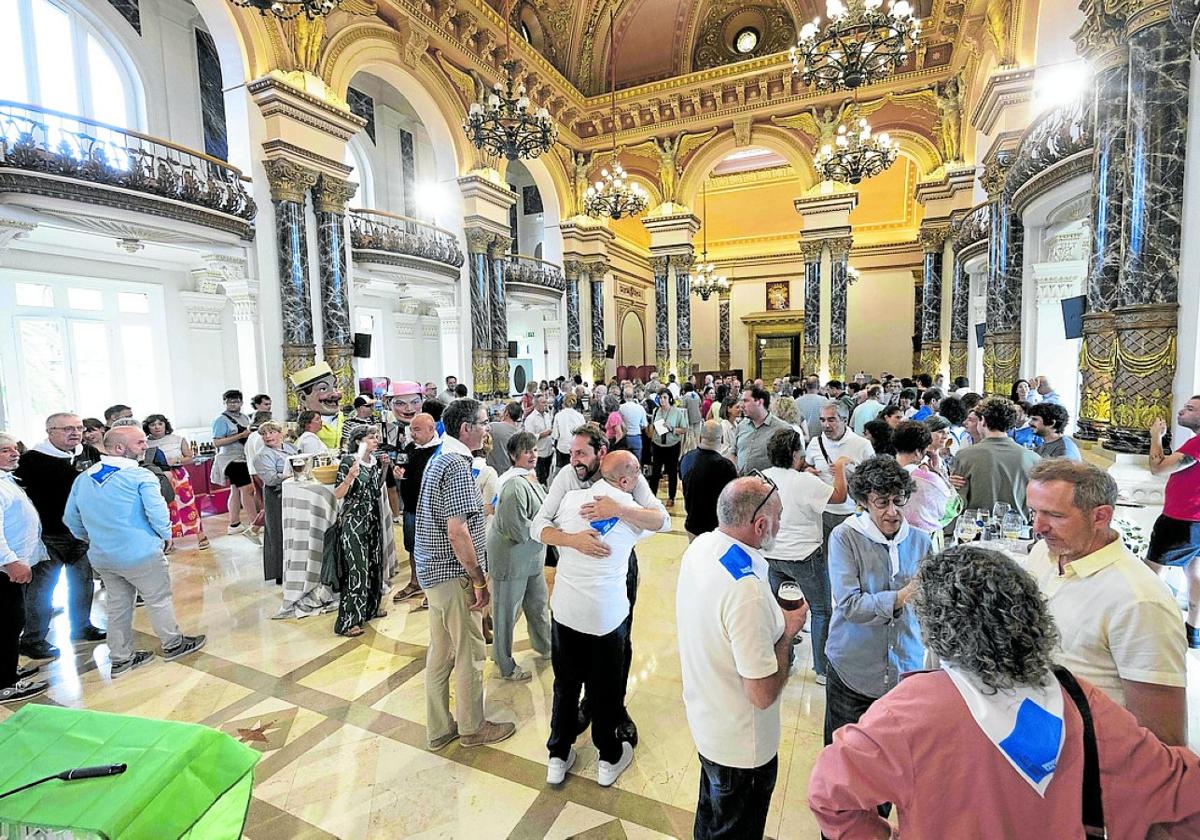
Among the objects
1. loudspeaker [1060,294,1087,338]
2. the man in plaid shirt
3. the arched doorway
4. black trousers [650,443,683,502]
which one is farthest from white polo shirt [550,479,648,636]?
the arched doorway

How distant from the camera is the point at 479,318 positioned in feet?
38.8

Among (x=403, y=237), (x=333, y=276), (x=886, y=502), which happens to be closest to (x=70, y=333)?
(x=333, y=276)

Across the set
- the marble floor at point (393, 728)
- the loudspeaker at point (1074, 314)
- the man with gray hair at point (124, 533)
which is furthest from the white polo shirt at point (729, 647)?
the loudspeaker at point (1074, 314)

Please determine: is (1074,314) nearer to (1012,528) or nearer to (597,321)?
(1012,528)

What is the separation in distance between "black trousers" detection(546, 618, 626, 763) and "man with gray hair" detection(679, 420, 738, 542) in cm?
146

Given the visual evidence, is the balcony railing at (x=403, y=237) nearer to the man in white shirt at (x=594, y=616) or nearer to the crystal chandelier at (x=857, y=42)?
the crystal chandelier at (x=857, y=42)

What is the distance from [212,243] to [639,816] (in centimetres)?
877

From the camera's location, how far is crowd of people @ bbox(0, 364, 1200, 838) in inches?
38.4

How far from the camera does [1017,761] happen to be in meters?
0.94

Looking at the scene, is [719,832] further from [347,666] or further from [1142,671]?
[347,666]

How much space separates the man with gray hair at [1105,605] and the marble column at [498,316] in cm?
1097

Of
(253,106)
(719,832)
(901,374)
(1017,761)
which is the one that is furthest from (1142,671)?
(901,374)

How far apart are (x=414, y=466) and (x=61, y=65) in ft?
34.8

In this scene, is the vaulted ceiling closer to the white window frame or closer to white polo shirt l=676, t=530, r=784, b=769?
the white window frame
